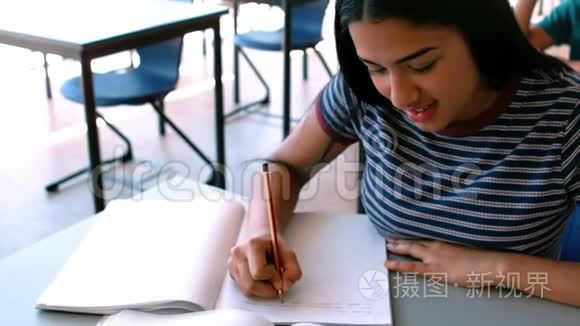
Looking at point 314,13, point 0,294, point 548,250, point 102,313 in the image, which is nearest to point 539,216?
point 548,250

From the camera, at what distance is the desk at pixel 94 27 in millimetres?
1829

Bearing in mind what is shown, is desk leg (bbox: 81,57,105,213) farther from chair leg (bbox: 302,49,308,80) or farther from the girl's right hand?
chair leg (bbox: 302,49,308,80)

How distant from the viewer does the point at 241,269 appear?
33.7 inches

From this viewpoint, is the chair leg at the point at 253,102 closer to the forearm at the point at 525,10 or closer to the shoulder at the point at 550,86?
the forearm at the point at 525,10

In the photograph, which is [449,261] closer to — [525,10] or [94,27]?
[94,27]

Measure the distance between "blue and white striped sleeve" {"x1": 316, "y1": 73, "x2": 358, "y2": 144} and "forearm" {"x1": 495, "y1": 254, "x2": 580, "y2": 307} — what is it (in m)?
0.32

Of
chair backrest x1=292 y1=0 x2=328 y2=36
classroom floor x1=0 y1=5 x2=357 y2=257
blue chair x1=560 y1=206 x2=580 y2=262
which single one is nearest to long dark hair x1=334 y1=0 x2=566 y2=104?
blue chair x1=560 y1=206 x2=580 y2=262

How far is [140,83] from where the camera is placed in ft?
8.24

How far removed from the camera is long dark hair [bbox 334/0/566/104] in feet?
2.57

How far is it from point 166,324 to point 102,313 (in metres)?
0.09

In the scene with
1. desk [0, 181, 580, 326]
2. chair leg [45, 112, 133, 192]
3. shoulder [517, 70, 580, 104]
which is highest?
shoulder [517, 70, 580, 104]

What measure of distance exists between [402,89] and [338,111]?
10.6 inches

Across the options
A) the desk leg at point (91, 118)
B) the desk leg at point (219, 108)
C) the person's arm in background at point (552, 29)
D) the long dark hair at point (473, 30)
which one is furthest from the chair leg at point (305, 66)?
the long dark hair at point (473, 30)

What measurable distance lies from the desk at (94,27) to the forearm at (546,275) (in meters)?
1.29
